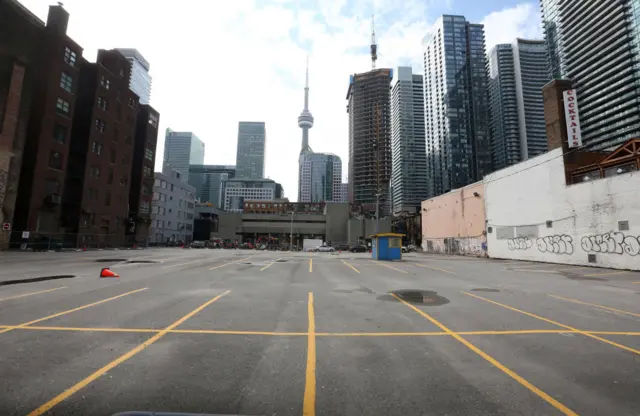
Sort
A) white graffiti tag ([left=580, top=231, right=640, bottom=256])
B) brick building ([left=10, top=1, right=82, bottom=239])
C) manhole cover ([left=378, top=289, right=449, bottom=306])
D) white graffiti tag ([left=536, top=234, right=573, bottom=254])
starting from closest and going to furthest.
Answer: manhole cover ([left=378, top=289, right=449, bottom=306]), white graffiti tag ([left=580, top=231, right=640, bottom=256]), white graffiti tag ([left=536, top=234, right=573, bottom=254]), brick building ([left=10, top=1, right=82, bottom=239])

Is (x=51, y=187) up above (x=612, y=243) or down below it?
above

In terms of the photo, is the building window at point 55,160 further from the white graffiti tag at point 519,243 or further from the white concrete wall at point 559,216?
the white graffiti tag at point 519,243

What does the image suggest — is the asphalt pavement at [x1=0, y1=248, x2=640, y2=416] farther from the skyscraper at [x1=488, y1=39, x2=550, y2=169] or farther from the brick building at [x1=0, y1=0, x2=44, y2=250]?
the skyscraper at [x1=488, y1=39, x2=550, y2=169]

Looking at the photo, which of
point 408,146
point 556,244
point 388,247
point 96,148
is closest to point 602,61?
point 408,146

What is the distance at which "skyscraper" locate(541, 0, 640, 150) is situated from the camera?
8838cm

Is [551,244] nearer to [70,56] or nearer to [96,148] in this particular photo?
[96,148]

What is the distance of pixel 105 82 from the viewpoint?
47781mm

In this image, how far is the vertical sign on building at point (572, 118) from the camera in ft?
80.2

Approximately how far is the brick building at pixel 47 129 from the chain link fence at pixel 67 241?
2.63 meters

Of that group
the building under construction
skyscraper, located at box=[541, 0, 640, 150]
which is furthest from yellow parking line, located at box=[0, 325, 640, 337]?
the building under construction

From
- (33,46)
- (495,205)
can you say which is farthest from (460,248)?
(33,46)

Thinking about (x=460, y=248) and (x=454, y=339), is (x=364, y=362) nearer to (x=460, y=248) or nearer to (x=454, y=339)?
(x=454, y=339)

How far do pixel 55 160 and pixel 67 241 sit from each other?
1068 cm

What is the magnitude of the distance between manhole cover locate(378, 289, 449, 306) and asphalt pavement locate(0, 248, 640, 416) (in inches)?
5.6
